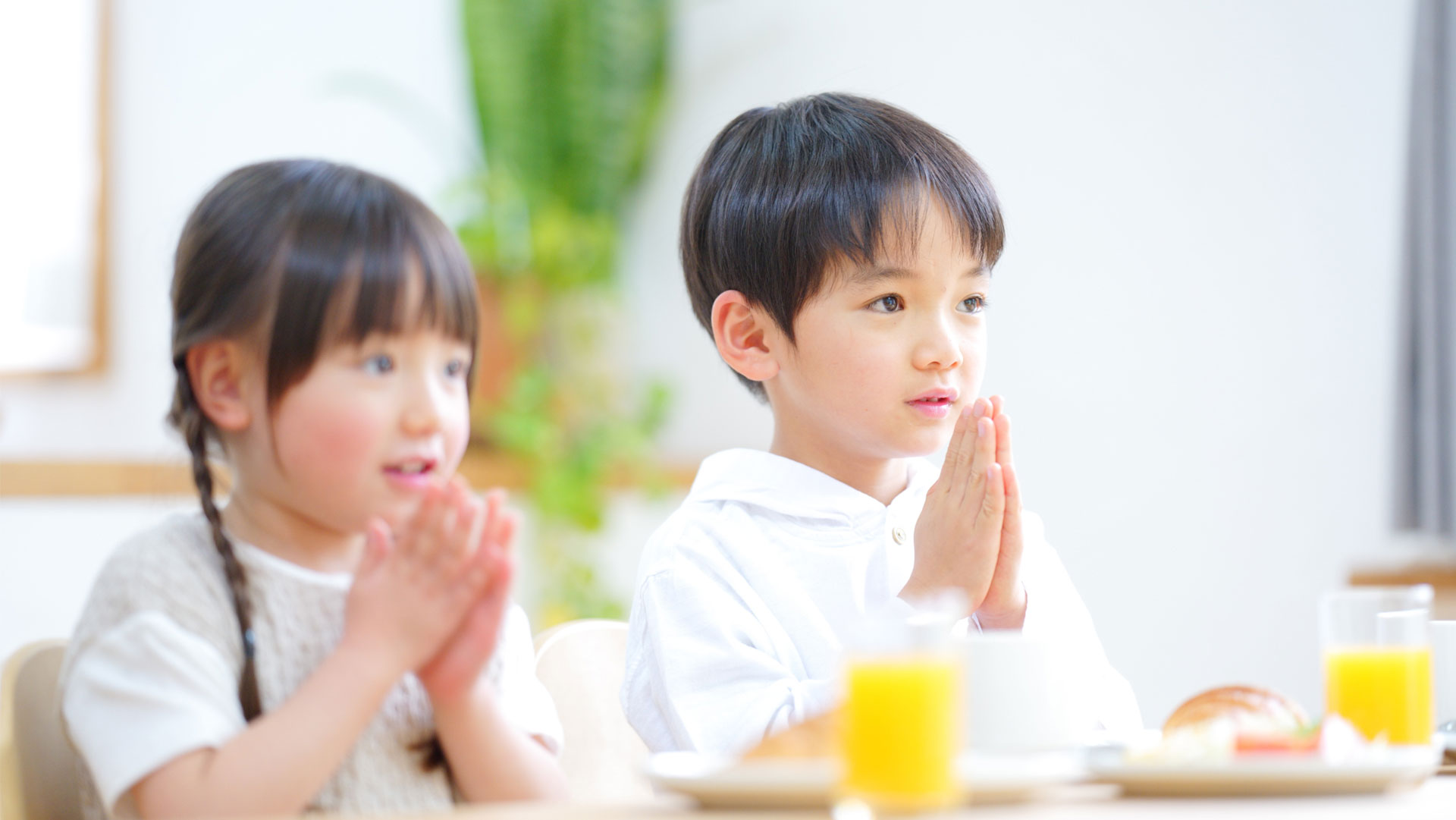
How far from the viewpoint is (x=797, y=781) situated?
28.9 inches

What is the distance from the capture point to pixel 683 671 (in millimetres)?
1211

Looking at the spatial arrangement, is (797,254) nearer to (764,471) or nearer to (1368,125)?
(764,471)

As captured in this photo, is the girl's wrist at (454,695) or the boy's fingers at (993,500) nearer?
the girl's wrist at (454,695)

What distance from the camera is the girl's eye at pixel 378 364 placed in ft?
3.08

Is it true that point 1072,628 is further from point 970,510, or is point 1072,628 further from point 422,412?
point 422,412

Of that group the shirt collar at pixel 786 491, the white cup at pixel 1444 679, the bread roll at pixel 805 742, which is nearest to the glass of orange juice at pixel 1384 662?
the white cup at pixel 1444 679

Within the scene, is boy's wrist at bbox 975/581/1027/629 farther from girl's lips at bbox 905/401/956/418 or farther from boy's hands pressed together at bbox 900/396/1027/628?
girl's lips at bbox 905/401/956/418

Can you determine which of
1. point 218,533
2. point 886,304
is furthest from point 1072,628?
point 218,533

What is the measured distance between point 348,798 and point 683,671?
13.8 inches

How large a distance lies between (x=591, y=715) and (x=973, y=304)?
0.55 metres

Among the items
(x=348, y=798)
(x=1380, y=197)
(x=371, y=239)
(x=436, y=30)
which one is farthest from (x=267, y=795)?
(x=436, y=30)

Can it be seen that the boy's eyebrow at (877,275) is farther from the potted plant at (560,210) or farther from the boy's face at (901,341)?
the potted plant at (560,210)

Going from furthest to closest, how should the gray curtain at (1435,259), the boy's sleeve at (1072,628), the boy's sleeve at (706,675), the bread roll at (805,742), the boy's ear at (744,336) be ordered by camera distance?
the gray curtain at (1435,259), the boy's ear at (744,336), the boy's sleeve at (1072,628), the boy's sleeve at (706,675), the bread roll at (805,742)

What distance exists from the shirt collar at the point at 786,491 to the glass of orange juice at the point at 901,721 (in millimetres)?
656
